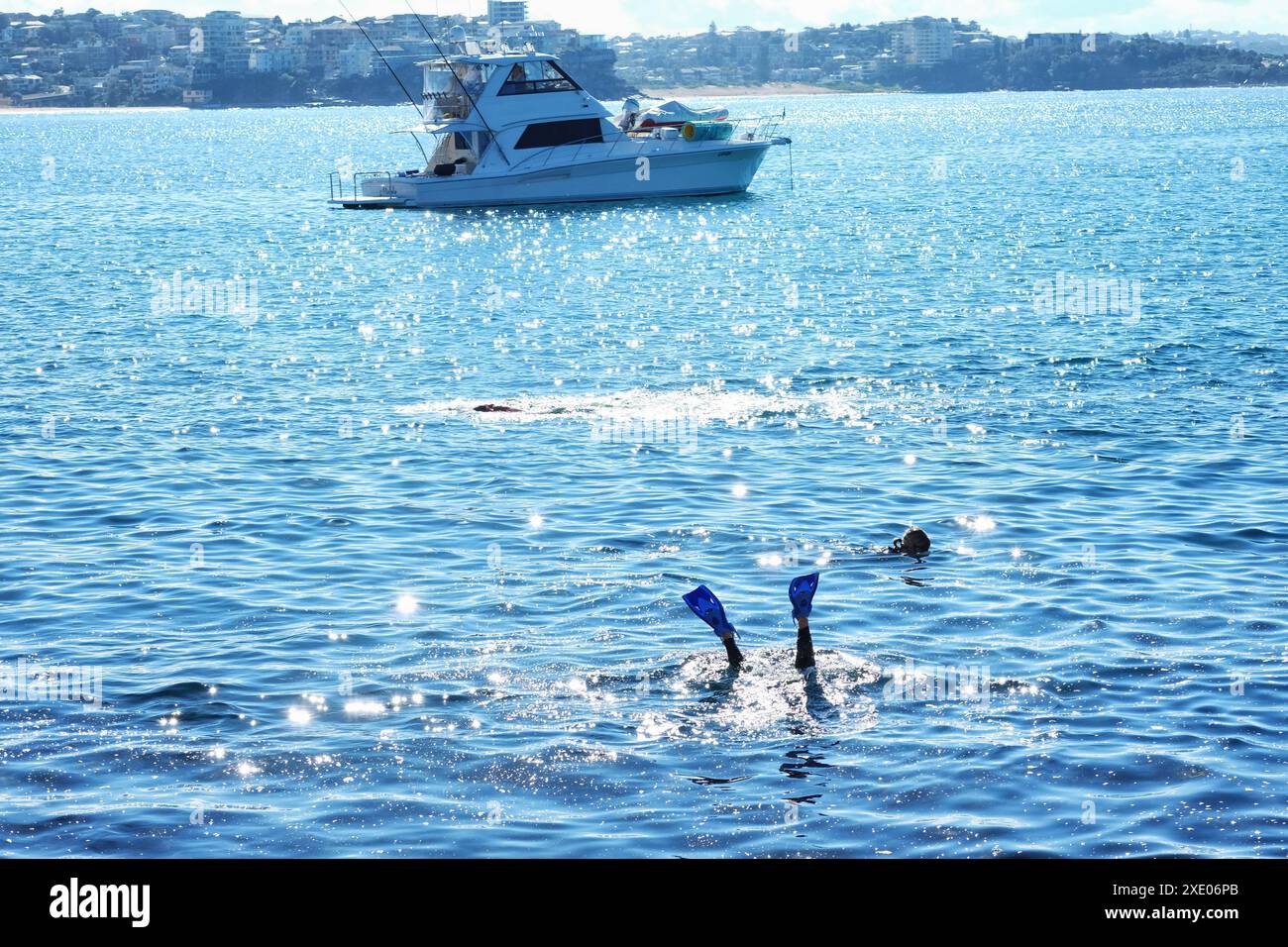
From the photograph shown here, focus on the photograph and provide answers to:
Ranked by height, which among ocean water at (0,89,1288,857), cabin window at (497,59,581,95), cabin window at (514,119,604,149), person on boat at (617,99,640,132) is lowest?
ocean water at (0,89,1288,857)

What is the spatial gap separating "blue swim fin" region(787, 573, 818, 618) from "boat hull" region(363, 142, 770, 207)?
2383 inches

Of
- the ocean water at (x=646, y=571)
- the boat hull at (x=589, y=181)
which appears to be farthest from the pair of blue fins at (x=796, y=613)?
the boat hull at (x=589, y=181)

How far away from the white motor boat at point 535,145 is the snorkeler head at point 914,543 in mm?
55084

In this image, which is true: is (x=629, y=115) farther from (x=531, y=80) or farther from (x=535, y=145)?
(x=531, y=80)

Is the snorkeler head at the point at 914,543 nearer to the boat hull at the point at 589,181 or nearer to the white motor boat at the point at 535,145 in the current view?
the white motor boat at the point at 535,145

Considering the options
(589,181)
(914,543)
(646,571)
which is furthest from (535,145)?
(914,543)

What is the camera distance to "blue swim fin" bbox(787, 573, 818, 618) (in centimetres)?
1508

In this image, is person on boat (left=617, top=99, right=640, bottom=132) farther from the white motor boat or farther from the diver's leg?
the diver's leg

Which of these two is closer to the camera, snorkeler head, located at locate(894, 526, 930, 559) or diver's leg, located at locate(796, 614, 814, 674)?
diver's leg, located at locate(796, 614, 814, 674)

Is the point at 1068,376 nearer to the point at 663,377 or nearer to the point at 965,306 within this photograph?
the point at 663,377

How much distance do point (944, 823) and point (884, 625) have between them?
4.90m

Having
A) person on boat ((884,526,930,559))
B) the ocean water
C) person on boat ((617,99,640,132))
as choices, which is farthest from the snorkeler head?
person on boat ((617,99,640,132))

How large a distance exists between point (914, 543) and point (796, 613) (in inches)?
185

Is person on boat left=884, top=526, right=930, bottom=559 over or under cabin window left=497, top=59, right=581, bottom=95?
under
